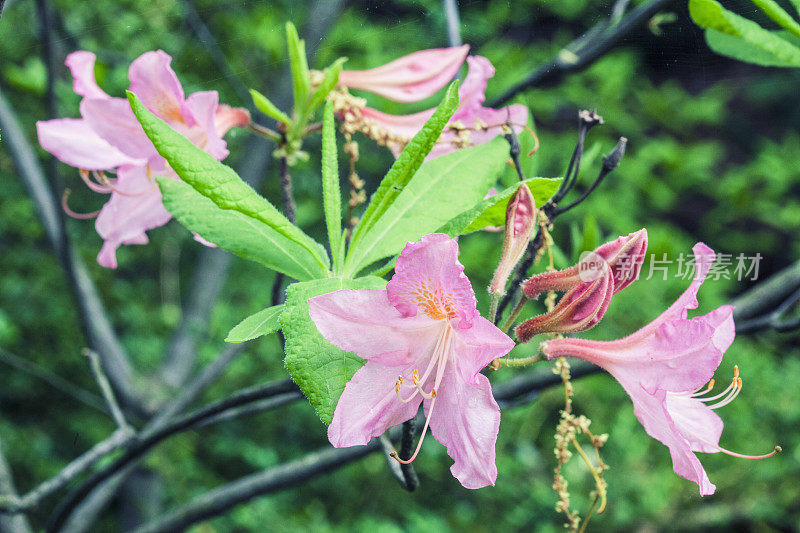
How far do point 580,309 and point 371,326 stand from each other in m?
0.14

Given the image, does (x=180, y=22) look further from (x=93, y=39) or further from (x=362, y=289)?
(x=362, y=289)

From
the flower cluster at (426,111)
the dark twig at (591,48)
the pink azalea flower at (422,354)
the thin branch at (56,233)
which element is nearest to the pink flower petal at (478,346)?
the pink azalea flower at (422,354)

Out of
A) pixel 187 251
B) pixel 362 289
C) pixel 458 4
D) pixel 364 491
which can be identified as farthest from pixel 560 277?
pixel 187 251

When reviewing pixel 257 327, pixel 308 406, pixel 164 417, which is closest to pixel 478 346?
pixel 257 327

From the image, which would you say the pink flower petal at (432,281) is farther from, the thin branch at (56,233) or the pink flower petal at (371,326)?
the thin branch at (56,233)

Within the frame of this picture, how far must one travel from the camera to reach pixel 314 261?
578mm

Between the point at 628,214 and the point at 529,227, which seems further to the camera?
the point at 628,214

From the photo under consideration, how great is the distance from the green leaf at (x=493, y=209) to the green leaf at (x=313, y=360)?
108 millimetres

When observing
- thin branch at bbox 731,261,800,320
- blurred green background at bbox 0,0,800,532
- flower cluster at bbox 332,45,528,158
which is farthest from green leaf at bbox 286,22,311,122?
blurred green background at bbox 0,0,800,532

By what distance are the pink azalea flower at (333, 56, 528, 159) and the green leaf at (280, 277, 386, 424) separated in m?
0.24

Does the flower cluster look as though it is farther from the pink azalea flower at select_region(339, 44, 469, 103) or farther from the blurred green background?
the blurred green background

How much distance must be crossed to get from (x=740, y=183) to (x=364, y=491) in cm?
184

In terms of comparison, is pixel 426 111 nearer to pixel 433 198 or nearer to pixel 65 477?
→ pixel 433 198

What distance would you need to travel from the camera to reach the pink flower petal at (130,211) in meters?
0.66
